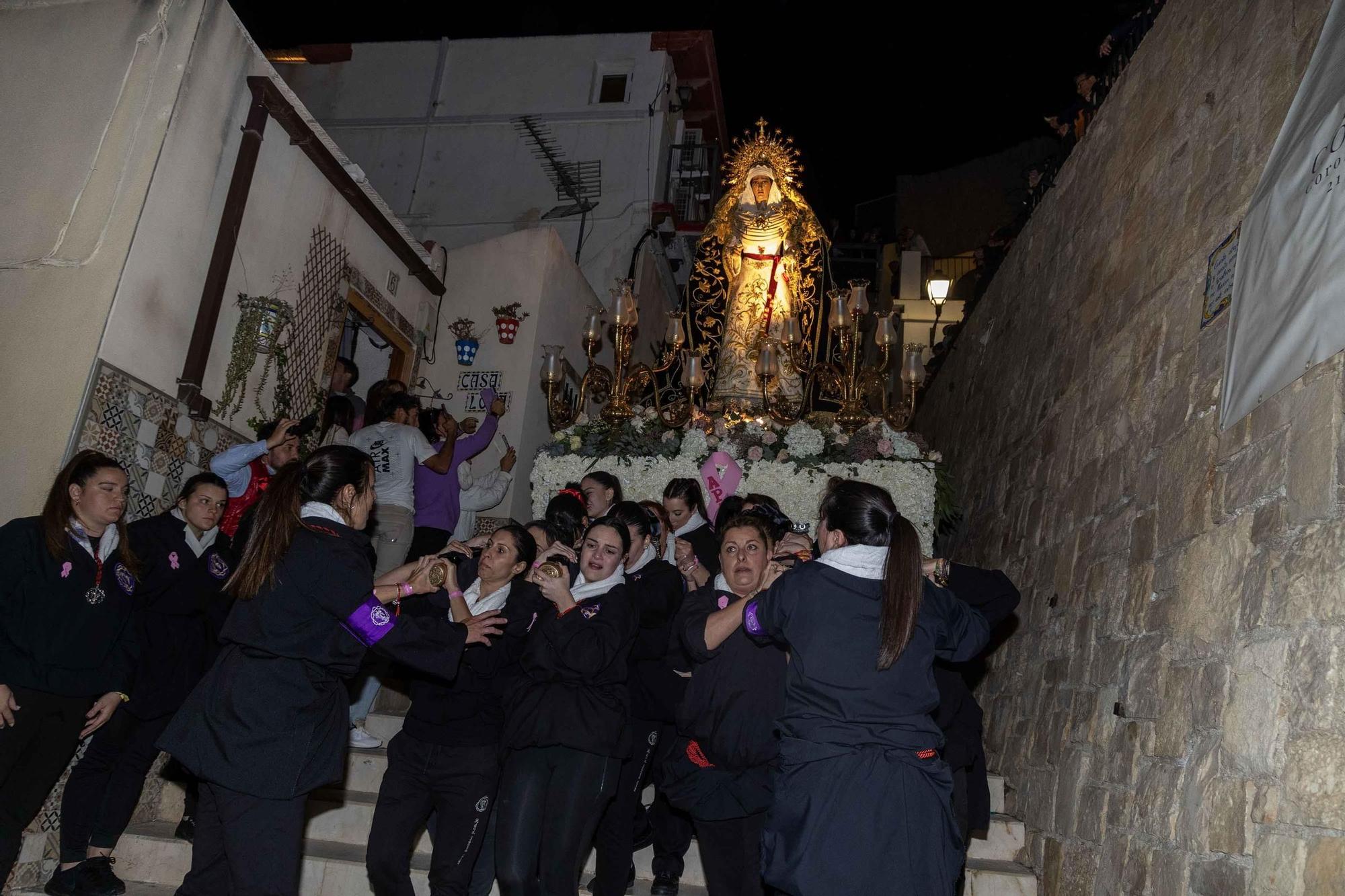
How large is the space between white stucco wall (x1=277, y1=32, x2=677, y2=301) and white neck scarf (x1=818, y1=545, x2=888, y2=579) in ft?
37.2

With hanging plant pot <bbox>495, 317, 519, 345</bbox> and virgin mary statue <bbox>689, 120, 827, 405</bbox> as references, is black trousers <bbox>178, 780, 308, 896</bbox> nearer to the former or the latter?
virgin mary statue <bbox>689, 120, 827, 405</bbox>

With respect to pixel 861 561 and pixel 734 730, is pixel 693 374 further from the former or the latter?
pixel 861 561

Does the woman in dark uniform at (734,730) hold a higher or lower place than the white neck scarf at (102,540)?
lower

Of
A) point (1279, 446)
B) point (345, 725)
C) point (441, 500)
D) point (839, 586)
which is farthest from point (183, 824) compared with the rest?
point (1279, 446)

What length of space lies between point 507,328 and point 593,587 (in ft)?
20.7

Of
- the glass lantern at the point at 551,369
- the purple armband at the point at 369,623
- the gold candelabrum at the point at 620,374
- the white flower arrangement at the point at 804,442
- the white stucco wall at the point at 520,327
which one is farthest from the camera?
the white stucco wall at the point at 520,327

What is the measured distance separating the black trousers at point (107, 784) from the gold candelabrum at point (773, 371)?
13.6ft

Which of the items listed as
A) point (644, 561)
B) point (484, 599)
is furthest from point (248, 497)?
point (644, 561)

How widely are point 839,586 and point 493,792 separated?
1.69 m

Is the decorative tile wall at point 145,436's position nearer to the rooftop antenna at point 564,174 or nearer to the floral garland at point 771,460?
the floral garland at point 771,460

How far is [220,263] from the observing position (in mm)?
5934

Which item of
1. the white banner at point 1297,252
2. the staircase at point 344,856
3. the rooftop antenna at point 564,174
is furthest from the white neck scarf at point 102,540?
the rooftop antenna at point 564,174

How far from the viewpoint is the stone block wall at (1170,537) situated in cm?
268

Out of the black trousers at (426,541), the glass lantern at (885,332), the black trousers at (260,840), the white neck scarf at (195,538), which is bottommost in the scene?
the black trousers at (260,840)
